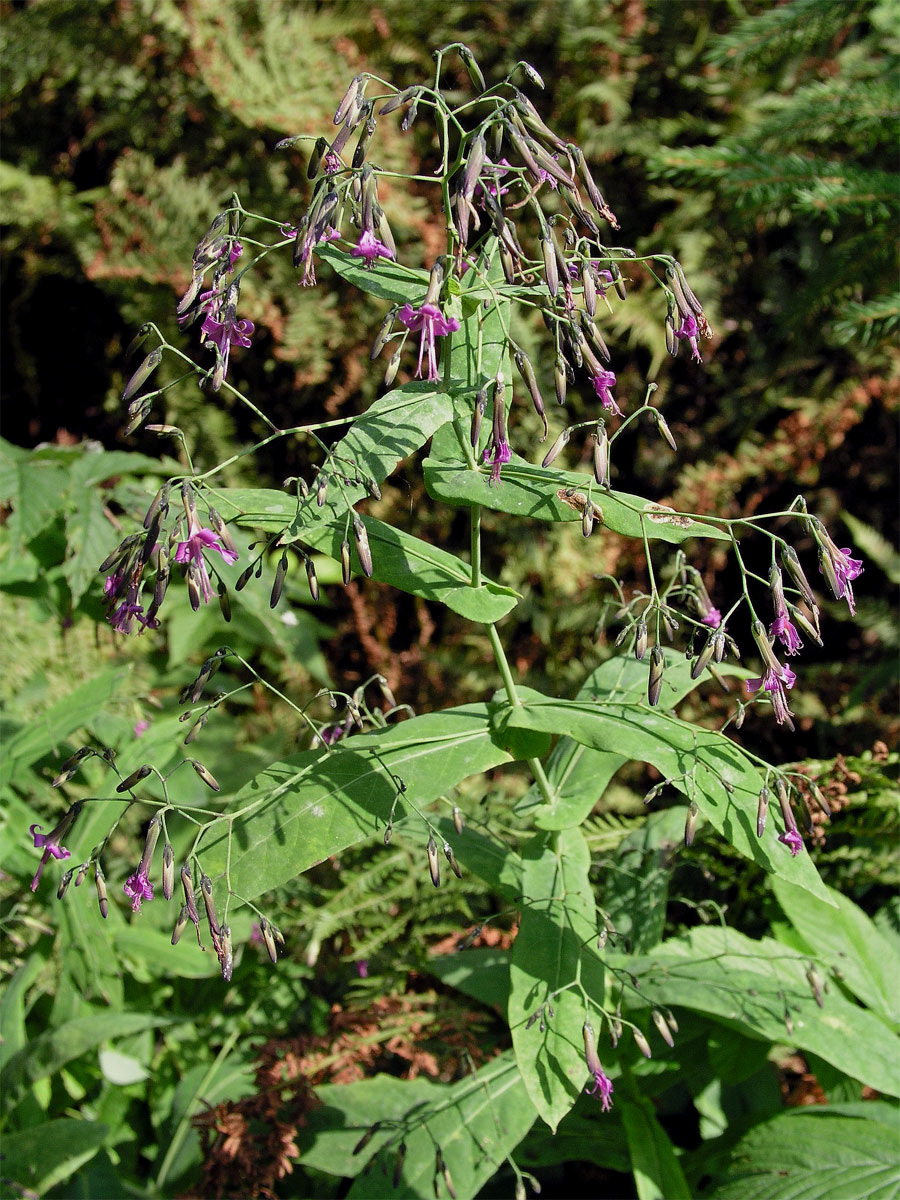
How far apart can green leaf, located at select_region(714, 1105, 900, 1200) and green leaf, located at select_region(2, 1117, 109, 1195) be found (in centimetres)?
126

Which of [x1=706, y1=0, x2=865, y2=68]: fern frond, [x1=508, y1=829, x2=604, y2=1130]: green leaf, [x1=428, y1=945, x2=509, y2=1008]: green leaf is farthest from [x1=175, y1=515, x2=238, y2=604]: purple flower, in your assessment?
[x1=706, y1=0, x2=865, y2=68]: fern frond

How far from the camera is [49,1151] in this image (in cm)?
208

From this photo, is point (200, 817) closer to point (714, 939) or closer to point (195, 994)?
point (195, 994)

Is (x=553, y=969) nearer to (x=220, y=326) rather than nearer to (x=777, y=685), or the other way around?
(x=777, y=685)

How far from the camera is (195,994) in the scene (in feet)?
9.23

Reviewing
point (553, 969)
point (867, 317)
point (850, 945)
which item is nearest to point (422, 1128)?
point (553, 969)

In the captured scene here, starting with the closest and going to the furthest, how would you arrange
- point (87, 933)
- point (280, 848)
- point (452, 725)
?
point (280, 848), point (452, 725), point (87, 933)

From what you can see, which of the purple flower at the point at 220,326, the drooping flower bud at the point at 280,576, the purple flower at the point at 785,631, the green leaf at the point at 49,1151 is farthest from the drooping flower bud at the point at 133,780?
the green leaf at the point at 49,1151

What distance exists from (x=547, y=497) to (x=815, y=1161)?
1.38 m

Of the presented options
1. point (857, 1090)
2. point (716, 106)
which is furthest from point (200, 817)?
point (716, 106)

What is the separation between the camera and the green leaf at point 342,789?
1466 millimetres

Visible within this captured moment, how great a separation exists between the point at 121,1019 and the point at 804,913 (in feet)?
5.04

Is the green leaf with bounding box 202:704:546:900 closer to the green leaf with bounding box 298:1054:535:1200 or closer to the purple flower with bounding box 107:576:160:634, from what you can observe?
the purple flower with bounding box 107:576:160:634

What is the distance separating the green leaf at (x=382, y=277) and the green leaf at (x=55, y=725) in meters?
1.22
